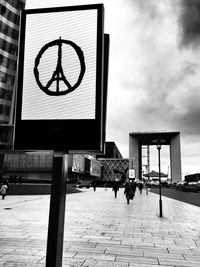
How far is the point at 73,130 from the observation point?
2631mm

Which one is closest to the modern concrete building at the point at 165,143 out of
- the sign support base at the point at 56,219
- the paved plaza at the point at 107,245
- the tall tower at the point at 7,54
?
the tall tower at the point at 7,54

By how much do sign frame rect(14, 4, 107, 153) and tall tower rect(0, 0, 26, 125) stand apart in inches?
1977

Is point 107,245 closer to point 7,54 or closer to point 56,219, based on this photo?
point 56,219

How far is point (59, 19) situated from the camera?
2857 mm

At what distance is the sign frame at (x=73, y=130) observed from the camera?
2.60 metres

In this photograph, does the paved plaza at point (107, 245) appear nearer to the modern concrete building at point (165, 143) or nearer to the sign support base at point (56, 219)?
the sign support base at point (56, 219)

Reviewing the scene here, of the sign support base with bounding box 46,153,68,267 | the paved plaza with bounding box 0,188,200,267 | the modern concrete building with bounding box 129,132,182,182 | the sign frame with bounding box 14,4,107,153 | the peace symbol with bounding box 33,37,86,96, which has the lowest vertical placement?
the paved plaza with bounding box 0,188,200,267

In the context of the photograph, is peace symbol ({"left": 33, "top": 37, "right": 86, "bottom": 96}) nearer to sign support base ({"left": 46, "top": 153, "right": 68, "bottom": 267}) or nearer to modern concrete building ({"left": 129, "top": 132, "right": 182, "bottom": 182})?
sign support base ({"left": 46, "top": 153, "right": 68, "bottom": 267})

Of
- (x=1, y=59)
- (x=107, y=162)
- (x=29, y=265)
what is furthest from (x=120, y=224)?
(x=107, y=162)

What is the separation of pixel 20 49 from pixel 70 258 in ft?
13.7

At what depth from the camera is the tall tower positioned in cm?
4988

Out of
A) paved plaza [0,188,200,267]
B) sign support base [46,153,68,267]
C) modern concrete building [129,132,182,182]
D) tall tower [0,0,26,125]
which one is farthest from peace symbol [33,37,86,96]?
modern concrete building [129,132,182,182]

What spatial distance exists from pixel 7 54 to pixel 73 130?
5354 cm

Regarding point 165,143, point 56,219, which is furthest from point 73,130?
point 165,143
